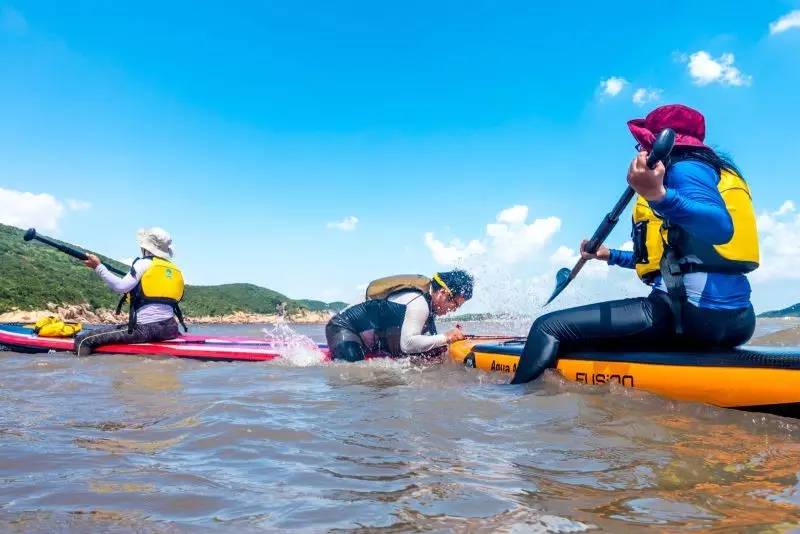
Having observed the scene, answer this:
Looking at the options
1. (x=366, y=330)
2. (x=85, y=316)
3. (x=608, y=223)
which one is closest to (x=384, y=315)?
(x=366, y=330)

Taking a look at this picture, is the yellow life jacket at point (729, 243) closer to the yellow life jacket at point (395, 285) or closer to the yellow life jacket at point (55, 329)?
the yellow life jacket at point (395, 285)

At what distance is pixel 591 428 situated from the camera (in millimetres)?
3273

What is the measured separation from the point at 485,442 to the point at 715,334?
6.42 ft

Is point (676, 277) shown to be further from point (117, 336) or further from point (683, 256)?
point (117, 336)

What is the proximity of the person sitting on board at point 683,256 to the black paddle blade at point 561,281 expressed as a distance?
1.55 m

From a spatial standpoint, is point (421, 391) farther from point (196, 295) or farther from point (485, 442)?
point (196, 295)

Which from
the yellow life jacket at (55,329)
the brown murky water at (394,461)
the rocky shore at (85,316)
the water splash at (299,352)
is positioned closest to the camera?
the brown murky water at (394,461)

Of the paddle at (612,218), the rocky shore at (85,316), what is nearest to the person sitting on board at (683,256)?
the paddle at (612,218)

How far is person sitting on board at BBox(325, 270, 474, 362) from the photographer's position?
6.27 m

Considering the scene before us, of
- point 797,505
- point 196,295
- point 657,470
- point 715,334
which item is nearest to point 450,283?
point 715,334

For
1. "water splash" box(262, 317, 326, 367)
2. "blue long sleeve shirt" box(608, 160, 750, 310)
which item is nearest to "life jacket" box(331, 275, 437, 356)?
"water splash" box(262, 317, 326, 367)

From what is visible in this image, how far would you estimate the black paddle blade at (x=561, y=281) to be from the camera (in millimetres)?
6012

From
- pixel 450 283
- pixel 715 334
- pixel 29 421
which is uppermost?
pixel 450 283

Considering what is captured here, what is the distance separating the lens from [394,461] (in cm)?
263
